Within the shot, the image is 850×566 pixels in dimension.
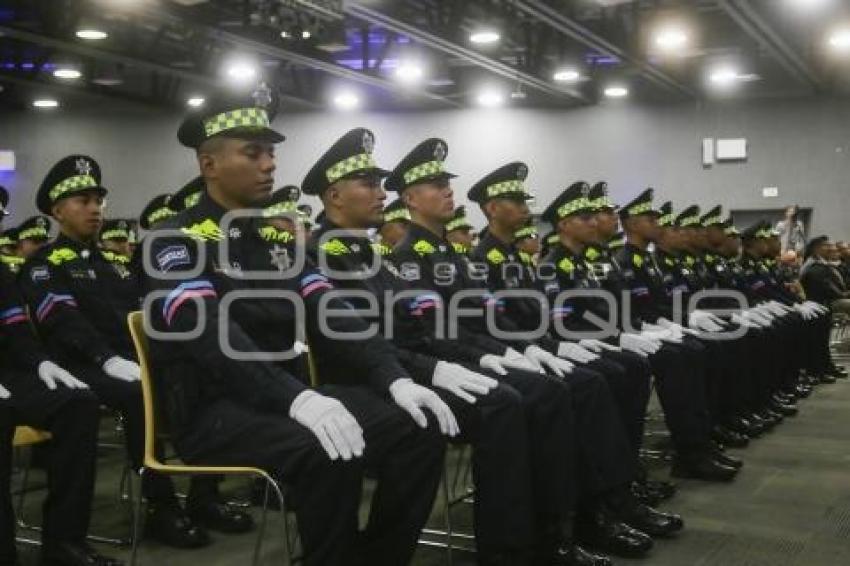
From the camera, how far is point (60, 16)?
901 cm

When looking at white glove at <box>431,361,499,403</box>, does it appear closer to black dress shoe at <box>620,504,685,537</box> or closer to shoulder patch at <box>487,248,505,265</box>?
black dress shoe at <box>620,504,685,537</box>

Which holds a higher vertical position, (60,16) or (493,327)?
(60,16)

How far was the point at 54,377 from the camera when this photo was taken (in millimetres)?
3523

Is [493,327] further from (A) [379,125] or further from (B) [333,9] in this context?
(A) [379,125]

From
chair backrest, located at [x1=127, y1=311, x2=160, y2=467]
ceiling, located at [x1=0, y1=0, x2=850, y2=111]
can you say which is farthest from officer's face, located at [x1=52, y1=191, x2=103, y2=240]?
ceiling, located at [x1=0, y1=0, x2=850, y2=111]

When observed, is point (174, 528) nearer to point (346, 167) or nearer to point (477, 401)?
point (477, 401)

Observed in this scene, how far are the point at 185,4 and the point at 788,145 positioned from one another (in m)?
9.45

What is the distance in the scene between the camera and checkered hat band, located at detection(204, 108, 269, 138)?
2.90m

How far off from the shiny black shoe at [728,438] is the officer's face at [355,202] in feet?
9.91

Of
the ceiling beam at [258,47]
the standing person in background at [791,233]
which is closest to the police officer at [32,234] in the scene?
the ceiling beam at [258,47]

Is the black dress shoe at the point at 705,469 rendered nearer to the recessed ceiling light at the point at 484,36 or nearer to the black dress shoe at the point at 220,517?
the black dress shoe at the point at 220,517

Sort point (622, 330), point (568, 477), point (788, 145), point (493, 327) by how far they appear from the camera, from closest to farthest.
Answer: point (568, 477) → point (493, 327) → point (622, 330) → point (788, 145)

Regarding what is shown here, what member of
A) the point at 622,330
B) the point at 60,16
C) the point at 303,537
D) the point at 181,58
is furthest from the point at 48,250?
the point at 181,58

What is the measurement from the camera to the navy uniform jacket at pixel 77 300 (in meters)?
3.98
